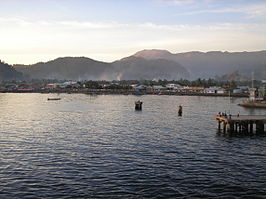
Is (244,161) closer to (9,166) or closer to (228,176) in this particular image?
(228,176)

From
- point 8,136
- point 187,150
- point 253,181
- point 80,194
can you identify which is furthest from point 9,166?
point 253,181

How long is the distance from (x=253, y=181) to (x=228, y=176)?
256cm

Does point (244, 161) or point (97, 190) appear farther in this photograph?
point (244, 161)

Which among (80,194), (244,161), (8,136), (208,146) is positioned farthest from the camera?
(8,136)

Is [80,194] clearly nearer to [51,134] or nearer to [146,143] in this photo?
Result: [146,143]

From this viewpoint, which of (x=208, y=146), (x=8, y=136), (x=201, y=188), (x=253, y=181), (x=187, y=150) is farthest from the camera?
(x=8, y=136)

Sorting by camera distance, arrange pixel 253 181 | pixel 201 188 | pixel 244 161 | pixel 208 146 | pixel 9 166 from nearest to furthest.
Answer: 1. pixel 201 188
2. pixel 253 181
3. pixel 9 166
4. pixel 244 161
5. pixel 208 146

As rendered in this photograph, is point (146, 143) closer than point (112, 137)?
Yes

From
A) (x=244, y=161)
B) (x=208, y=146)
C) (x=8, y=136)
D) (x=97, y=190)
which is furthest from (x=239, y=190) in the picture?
(x=8, y=136)

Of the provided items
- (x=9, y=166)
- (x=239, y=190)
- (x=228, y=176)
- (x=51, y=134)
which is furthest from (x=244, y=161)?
(x=51, y=134)

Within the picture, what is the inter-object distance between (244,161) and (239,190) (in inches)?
417

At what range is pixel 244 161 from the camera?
1483 inches

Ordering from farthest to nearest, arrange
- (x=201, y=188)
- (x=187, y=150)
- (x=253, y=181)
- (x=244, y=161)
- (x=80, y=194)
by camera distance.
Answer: (x=187, y=150) < (x=244, y=161) < (x=253, y=181) < (x=201, y=188) < (x=80, y=194)

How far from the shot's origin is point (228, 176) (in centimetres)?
3169
